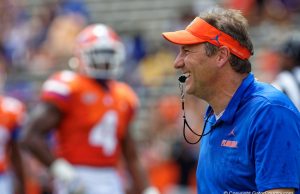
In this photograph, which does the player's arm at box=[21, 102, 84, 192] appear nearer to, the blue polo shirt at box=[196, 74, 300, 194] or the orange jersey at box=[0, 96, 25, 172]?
the orange jersey at box=[0, 96, 25, 172]

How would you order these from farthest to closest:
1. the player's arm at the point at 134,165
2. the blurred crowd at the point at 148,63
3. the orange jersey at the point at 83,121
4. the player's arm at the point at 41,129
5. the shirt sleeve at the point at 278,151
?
the blurred crowd at the point at 148,63
the player's arm at the point at 134,165
the orange jersey at the point at 83,121
the player's arm at the point at 41,129
the shirt sleeve at the point at 278,151

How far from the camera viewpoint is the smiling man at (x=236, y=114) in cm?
358

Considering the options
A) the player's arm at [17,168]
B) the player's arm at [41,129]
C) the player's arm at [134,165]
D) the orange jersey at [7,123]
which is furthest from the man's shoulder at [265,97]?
the orange jersey at [7,123]

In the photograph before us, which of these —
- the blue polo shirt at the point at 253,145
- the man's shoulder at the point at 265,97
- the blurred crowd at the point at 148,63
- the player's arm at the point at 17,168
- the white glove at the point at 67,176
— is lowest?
the blurred crowd at the point at 148,63

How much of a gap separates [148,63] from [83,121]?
6096mm

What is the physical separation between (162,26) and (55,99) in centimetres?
748

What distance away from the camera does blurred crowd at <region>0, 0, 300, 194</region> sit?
10555 mm

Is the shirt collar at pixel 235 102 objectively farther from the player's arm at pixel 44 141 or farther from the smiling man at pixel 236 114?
the player's arm at pixel 44 141

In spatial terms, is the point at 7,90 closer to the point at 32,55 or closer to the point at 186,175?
the point at 32,55

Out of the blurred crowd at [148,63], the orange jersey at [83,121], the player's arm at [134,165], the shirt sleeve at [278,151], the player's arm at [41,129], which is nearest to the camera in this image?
the shirt sleeve at [278,151]

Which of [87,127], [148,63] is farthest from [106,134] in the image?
[148,63]

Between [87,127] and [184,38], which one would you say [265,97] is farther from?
[87,127]

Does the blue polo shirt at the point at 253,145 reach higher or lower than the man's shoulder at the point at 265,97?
lower

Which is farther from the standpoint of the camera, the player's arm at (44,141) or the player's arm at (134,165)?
the player's arm at (134,165)
